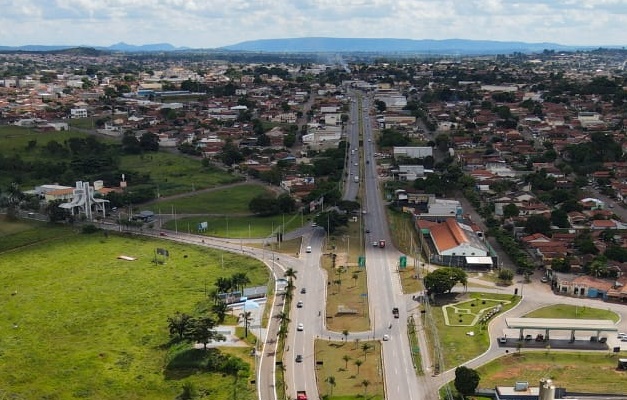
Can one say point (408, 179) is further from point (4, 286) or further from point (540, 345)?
point (4, 286)

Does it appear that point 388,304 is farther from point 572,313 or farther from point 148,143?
point 148,143

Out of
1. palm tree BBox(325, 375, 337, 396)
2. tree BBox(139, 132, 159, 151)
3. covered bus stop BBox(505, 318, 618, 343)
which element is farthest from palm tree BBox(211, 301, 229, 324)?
tree BBox(139, 132, 159, 151)

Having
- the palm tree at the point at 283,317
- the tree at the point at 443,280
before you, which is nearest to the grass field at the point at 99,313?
the palm tree at the point at 283,317

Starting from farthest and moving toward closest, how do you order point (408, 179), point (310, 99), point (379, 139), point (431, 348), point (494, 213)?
point (310, 99)
point (379, 139)
point (408, 179)
point (494, 213)
point (431, 348)

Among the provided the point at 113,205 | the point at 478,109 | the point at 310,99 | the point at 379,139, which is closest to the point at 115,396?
the point at 113,205

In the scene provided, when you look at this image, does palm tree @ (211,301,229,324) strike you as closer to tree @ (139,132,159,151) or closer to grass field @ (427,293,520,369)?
grass field @ (427,293,520,369)

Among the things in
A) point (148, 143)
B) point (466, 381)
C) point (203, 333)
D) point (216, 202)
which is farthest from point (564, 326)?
point (148, 143)
